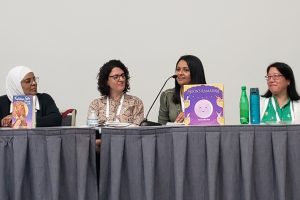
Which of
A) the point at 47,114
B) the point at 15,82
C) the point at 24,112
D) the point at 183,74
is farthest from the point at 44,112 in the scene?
the point at 183,74

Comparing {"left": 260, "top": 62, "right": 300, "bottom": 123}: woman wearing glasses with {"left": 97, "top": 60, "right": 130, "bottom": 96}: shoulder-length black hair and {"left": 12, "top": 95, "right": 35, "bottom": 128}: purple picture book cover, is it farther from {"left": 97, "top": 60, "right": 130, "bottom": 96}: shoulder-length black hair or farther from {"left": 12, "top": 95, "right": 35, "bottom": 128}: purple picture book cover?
{"left": 12, "top": 95, "right": 35, "bottom": 128}: purple picture book cover

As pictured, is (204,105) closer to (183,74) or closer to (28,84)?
(183,74)

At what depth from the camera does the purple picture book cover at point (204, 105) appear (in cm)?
304

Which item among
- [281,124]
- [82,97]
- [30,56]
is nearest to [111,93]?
[82,97]

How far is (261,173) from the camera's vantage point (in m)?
2.87

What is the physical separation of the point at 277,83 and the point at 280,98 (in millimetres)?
96

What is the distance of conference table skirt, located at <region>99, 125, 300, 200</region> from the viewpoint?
2.85m

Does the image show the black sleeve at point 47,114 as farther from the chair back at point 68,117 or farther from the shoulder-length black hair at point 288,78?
the shoulder-length black hair at point 288,78

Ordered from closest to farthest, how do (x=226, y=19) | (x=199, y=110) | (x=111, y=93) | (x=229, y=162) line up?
(x=229, y=162), (x=199, y=110), (x=111, y=93), (x=226, y=19)

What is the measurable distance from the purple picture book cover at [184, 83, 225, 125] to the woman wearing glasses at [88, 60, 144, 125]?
874 millimetres

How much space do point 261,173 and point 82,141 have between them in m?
0.88

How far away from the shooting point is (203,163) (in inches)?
113

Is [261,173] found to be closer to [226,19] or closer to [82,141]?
[82,141]

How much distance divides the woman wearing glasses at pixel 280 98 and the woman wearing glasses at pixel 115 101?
0.86 metres
